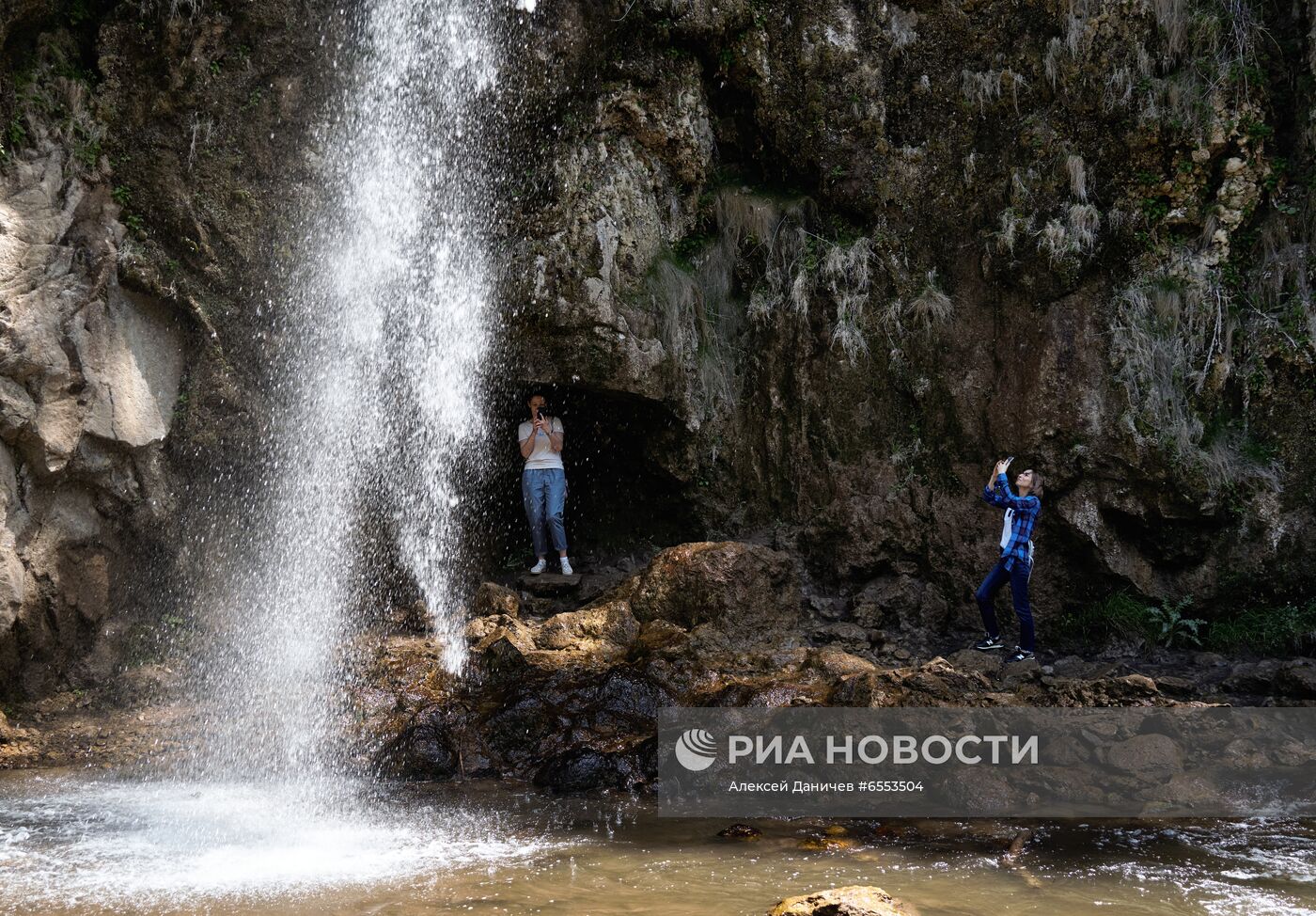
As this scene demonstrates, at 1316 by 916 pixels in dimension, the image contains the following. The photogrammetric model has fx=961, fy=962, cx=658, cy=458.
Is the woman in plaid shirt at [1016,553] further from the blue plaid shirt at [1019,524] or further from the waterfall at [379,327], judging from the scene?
the waterfall at [379,327]

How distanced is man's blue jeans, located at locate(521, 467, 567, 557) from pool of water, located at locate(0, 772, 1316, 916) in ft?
12.0

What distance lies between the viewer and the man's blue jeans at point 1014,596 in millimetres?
7770

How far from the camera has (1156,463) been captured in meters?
8.21

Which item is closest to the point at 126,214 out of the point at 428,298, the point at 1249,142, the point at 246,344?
the point at 246,344

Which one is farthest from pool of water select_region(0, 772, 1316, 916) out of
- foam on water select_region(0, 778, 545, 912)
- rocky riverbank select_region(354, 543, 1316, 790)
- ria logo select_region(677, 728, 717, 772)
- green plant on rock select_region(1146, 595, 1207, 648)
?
green plant on rock select_region(1146, 595, 1207, 648)

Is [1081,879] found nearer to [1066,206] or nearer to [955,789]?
[955,789]

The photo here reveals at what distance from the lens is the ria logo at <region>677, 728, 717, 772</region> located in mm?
6156

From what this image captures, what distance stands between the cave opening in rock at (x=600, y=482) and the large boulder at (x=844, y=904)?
19.9ft

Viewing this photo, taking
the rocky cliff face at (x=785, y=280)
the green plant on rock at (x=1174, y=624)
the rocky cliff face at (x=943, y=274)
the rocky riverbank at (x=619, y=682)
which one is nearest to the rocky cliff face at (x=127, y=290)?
the rocky cliff face at (x=785, y=280)

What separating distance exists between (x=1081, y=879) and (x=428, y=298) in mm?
7385

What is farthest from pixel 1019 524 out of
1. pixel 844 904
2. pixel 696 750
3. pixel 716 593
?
pixel 844 904

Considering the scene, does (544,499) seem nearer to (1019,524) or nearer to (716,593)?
(716,593)

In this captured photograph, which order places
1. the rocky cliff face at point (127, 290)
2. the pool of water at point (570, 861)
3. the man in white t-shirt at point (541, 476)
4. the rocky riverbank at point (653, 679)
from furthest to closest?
the man in white t-shirt at point (541, 476) < the rocky cliff face at point (127, 290) < the rocky riverbank at point (653, 679) < the pool of water at point (570, 861)

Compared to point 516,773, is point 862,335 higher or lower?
higher
